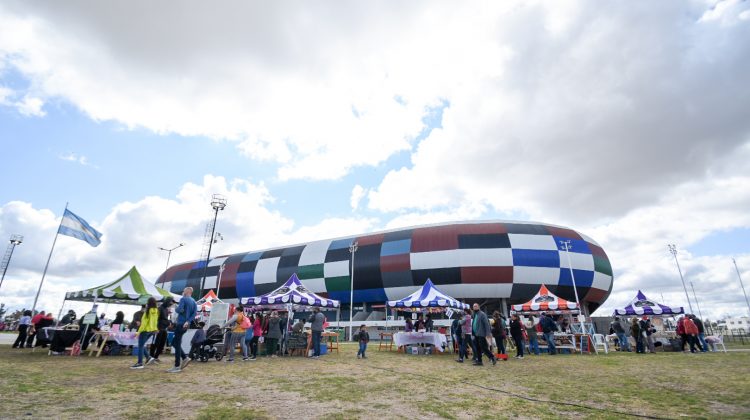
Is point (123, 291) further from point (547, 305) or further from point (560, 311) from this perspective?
point (560, 311)

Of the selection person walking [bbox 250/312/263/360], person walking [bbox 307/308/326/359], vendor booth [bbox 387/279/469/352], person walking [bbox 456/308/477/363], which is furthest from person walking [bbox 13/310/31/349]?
person walking [bbox 456/308/477/363]

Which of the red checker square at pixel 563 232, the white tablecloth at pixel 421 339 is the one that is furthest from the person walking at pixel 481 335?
the red checker square at pixel 563 232

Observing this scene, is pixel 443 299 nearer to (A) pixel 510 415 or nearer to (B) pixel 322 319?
(B) pixel 322 319

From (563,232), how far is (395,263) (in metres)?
19.3

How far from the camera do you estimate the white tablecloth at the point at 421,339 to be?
16.4 m

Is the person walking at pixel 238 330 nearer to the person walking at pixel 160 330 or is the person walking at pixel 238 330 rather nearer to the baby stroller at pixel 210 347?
the baby stroller at pixel 210 347

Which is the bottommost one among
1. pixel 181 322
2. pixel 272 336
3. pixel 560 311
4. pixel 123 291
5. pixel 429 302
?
pixel 272 336

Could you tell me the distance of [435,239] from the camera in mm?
41094

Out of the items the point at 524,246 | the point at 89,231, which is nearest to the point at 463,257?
the point at 524,246

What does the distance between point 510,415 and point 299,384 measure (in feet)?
13.7

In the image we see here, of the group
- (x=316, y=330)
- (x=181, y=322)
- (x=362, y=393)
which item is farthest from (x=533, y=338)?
(x=181, y=322)

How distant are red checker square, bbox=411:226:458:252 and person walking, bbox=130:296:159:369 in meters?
33.4

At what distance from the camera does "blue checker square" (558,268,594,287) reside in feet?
127

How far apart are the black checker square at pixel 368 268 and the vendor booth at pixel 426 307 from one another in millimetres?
21043
